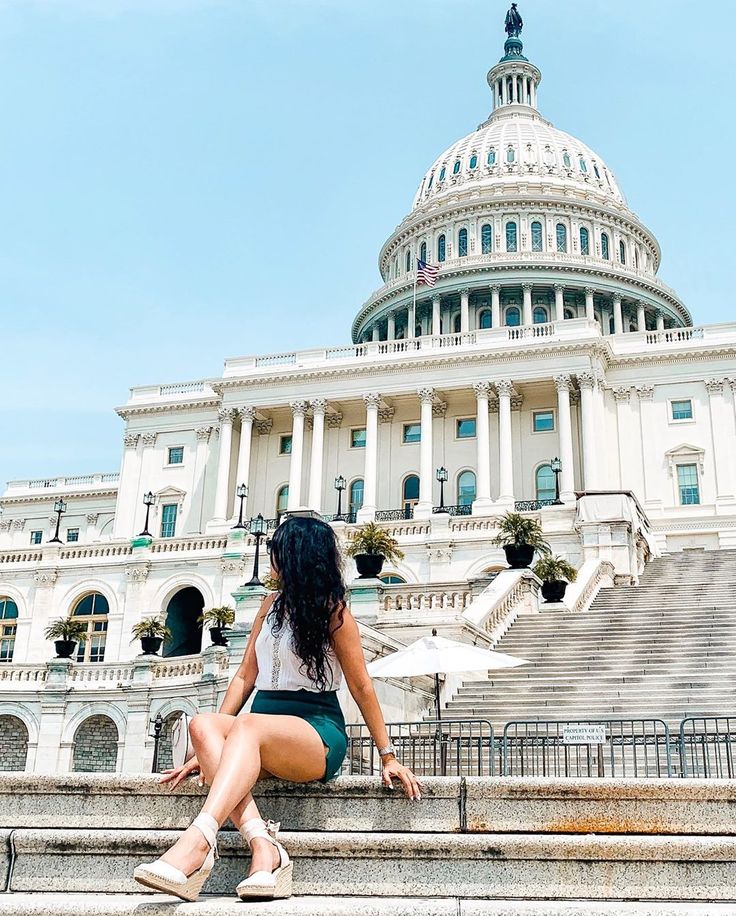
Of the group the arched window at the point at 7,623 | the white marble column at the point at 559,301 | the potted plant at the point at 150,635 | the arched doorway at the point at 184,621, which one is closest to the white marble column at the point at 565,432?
the arched doorway at the point at 184,621

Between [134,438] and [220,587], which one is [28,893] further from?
[134,438]

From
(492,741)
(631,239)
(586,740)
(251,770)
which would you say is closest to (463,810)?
(251,770)

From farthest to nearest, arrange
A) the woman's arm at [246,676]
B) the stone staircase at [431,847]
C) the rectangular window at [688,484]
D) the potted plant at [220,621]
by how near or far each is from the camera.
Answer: the rectangular window at [688,484] → the potted plant at [220,621] → the woman's arm at [246,676] → the stone staircase at [431,847]

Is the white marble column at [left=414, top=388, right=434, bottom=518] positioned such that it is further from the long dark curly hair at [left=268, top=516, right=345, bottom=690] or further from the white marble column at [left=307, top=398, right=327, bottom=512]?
the long dark curly hair at [left=268, top=516, right=345, bottom=690]

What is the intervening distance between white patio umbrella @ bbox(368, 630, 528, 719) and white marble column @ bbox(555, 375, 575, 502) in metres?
45.7

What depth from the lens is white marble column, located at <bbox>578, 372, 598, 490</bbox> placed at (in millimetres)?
63219

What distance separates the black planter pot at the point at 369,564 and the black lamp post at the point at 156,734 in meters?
7.83

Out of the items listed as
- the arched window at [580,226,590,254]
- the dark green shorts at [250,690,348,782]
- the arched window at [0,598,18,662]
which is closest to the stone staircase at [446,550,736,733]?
the dark green shorts at [250,690,348,782]

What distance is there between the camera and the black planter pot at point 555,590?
29.5m

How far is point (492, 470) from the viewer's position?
66562 millimetres

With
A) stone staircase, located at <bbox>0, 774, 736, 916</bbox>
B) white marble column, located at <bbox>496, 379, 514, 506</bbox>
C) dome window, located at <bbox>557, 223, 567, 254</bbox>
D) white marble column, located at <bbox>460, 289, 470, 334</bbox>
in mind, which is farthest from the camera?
dome window, located at <bbox>557, 223, 567, 254</bbox>

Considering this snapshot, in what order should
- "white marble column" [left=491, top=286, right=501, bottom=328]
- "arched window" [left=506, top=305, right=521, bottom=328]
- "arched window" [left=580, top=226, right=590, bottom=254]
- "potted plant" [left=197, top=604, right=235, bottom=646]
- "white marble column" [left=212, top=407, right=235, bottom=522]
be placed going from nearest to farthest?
"potted plant" [left=197, top=604, right=235, bottom=646], "white marble column" [left=212, top=407, right=235, bottom=522], "white marble column" [left=491, top=286, right=501, bottom=328], "arched window" [left=506, top=305, right=521, bottom=328], "arched window" [left=580, top=226, right=590, bottom=254]

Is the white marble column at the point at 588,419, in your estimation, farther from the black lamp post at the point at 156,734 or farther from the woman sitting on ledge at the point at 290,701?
the woman sitting on ledge at the point at 290,701

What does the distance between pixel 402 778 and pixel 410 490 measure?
61.5 meters
